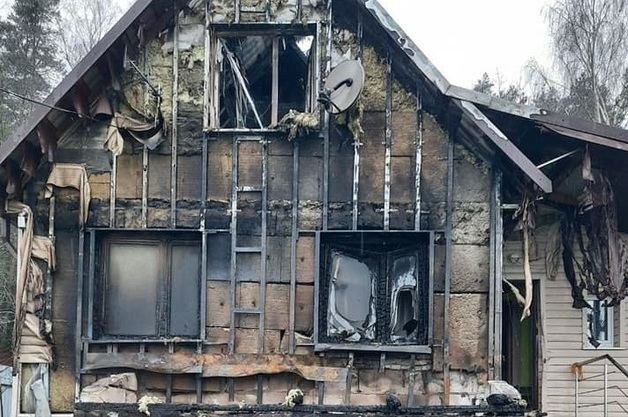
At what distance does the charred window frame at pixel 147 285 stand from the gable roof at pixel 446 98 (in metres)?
1.60

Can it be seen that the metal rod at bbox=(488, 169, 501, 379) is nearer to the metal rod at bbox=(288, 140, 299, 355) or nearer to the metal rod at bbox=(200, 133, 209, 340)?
the metal rod at bbox=(288, 140, 299, 355)

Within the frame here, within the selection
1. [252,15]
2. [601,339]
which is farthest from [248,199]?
[601,339]

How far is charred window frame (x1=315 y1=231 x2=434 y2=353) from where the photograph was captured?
20.3ft

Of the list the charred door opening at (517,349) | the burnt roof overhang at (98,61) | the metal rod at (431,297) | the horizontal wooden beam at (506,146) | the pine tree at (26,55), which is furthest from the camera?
the pine tree at (26,55)

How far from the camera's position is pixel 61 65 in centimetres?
2305

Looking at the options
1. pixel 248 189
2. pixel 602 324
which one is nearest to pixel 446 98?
pixel 248 189

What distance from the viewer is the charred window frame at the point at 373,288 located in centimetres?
619

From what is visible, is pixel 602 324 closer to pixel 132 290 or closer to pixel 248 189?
pixel 248 189

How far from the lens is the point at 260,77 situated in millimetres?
8578

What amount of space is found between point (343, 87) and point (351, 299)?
8.29 ft

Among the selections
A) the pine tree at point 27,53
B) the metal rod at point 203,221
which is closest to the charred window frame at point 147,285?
the metal rod at point 203,221

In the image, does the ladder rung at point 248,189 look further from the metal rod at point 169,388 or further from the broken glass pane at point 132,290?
the metal rod at point 169,388

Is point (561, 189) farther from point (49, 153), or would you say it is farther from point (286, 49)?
point (49, 153)

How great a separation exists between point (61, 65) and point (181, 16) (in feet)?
64.7
